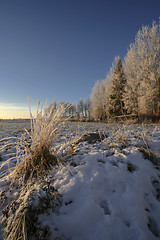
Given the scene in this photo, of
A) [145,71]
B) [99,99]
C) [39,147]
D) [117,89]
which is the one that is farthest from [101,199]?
[99,99]

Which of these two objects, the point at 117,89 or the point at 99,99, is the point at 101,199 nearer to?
the point at 117,89

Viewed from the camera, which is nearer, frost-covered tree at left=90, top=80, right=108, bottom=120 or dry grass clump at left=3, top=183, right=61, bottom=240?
dry grass clump at left=3, top=183, right=61, bottom=240

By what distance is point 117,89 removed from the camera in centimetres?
1733

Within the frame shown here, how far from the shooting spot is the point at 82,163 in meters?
1.76

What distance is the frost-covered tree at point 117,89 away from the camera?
55.7 ft

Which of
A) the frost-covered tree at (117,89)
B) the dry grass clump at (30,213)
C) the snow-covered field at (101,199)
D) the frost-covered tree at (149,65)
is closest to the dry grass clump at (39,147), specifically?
the snow-covered field at (101,199)

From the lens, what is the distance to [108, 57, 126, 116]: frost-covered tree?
55.7 feet

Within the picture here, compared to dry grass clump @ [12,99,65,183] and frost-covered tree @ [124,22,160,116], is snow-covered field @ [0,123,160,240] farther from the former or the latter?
frost-covered tree @ [124,22,160,116]

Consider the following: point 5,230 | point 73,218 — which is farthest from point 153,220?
point 5,230

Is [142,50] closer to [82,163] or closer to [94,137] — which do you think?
[94,137]

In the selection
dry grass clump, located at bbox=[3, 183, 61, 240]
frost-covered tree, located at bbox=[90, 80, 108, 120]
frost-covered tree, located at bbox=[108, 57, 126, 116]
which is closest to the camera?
dry grass clump, located at bbox=[3, 183, 61, 240]

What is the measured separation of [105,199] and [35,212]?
718 millimetres

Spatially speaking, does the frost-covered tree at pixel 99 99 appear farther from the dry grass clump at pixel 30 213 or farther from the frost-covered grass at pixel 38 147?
the dry grass clump at pixel 30 213

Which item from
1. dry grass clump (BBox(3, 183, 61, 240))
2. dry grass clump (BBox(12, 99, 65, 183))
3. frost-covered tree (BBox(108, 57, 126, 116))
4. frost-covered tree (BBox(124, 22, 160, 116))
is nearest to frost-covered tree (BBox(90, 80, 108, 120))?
frost-covered tree (BBox(108, 57, 126, 116))
